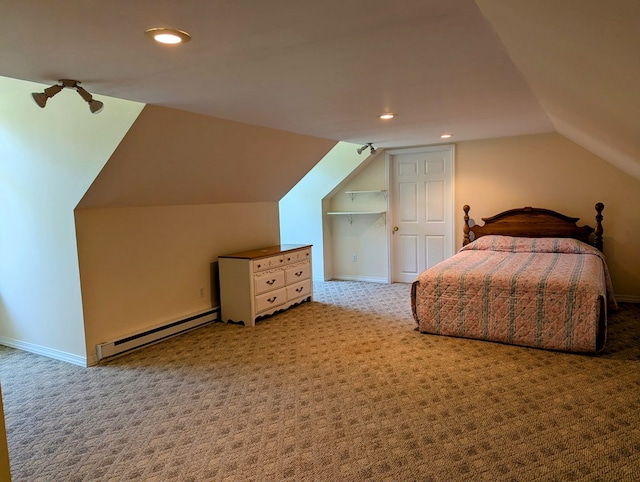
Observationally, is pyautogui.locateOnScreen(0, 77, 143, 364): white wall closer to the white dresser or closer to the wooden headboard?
the white dresser

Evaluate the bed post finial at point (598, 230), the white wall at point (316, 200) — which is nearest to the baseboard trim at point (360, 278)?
the white wall at point (316, 200)

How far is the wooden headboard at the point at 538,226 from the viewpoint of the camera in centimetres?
502

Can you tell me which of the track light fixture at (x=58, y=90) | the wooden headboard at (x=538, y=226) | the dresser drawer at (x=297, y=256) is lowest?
the dresser drawer at (x=297, y=256)

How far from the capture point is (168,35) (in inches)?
67.9

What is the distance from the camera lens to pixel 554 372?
308 centimetres

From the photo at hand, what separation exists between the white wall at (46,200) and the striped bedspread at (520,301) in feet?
9.52

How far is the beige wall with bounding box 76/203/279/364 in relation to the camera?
139 inches

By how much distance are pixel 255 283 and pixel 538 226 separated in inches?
138

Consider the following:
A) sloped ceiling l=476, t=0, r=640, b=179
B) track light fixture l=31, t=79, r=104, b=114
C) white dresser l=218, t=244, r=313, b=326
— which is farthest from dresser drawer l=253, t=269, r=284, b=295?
sloped ceiling l=476, t=0, r=640, b=179

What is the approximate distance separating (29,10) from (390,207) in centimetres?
522

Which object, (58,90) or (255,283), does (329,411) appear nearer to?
(255,283)

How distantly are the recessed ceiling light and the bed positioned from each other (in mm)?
2944

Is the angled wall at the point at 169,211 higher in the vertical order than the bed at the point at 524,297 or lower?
higher

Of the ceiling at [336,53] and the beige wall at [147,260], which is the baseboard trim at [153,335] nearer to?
the beige wall at [147,260]
